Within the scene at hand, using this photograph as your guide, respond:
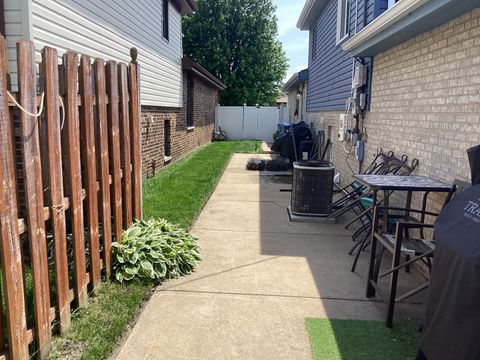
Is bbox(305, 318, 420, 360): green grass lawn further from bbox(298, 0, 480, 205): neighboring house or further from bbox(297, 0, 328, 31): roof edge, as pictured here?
bbox(297, 0, 328, 31): roof edge

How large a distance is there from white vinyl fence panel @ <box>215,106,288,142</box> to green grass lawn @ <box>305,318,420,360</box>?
69.6 ft

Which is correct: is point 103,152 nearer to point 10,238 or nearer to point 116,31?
point 10,238

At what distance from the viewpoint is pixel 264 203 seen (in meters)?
7.66

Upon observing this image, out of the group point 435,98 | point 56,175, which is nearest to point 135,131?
point 56,175

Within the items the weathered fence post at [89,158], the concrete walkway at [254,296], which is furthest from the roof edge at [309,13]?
the weathered fence post at [89,158]

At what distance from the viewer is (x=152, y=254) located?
4.09m

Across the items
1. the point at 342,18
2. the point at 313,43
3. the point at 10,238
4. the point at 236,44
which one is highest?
the point at 236,44

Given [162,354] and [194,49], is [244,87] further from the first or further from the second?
[162,354]

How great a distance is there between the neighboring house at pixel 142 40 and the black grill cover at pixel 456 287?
171 inches

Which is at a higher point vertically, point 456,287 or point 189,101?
point 189,101

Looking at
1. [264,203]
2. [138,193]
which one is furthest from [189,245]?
[264,203]

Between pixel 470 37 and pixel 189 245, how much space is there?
11.2 ft

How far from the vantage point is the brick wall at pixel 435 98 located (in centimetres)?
393

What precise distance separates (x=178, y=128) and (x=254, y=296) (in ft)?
31.9
